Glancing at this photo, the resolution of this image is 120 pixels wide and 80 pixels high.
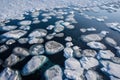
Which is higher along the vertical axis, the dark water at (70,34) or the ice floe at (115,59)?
the dark water at (70,34)

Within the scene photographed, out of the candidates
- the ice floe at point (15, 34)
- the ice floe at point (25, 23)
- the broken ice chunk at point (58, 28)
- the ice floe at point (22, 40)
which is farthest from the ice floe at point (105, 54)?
the ice floe at point (25, 23)

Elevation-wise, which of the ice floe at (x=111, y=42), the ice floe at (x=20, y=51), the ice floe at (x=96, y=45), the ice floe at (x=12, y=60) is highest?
the ice floe at (x=20, y=51)

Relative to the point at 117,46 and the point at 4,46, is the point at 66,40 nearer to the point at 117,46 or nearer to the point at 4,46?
the point at 117,46

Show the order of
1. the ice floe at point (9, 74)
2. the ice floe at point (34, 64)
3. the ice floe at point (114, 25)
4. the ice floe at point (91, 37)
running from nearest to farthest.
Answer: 1. the ice floe at point (9, 74)
2. the ice floe at point (34, 64)
3. the ice floe at point (91, 37)
4. the ice floe at point (114, 25)

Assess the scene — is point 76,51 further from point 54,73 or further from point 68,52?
point 54,73

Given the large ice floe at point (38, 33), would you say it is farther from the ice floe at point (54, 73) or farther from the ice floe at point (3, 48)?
the ice floe at point (54, 73)

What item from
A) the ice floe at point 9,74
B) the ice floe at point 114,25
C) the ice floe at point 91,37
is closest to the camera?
the ice floe at point 9,74

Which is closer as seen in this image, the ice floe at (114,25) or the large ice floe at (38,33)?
the large ice floe at (38,33)
